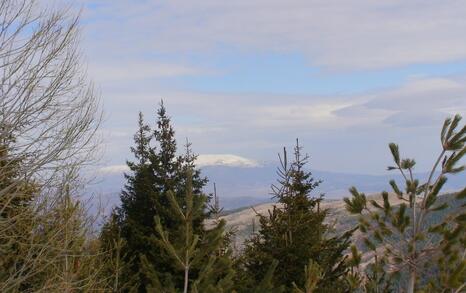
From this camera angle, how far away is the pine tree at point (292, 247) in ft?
51.3

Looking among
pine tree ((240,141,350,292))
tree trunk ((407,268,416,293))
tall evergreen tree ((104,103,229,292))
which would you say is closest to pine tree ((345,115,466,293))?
tree trunk ((407,268,416,293))

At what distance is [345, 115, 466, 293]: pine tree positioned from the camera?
866cm

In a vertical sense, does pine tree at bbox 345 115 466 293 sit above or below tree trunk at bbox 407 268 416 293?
above

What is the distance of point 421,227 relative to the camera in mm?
8891

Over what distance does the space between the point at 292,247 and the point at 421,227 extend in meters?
7.01

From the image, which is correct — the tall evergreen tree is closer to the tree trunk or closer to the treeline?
the treeline

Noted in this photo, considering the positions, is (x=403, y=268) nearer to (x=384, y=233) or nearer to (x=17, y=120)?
(x=384, y=233)

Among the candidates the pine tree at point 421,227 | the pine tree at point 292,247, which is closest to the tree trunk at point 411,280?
the pine tree at point 421,227

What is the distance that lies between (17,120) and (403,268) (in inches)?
356

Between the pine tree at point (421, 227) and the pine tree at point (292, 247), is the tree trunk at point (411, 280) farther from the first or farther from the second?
the pine tree at point (292, 247)

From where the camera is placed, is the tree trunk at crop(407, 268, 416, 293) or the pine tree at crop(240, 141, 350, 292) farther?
the pine tree at crop(240, 141, 350, 292)

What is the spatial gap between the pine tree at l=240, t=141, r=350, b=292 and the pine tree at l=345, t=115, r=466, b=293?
5.81 meters

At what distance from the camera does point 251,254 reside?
53.4ft

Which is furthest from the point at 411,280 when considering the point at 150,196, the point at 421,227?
the point at 150,196
